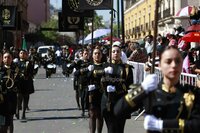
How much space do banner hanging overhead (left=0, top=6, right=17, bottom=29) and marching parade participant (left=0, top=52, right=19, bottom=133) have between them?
18.3m

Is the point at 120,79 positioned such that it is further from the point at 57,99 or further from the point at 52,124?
the point at 57,99

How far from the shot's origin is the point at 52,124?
12531 millimetres

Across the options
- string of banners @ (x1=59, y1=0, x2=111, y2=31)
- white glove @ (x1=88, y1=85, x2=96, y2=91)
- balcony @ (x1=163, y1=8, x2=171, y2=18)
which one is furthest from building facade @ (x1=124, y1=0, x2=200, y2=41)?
white glove @ (x1=88, y1=85, x2=96, y2=91)

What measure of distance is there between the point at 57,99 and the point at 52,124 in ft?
17.5

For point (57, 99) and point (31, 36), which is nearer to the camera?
point (57, 99)

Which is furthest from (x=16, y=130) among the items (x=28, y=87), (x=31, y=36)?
(x=31, y=36)

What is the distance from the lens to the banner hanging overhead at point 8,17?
92.7 ft

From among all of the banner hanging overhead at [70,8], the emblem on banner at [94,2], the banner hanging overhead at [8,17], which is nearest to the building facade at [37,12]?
the banner hanging overhead at [8,17]

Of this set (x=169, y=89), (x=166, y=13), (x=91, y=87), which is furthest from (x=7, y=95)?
(x=166, y=13)

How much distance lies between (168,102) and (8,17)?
81.7 ft

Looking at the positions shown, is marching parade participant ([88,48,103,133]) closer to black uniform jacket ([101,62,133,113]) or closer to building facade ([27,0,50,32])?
black uniform jacket ([101,62,133,113])

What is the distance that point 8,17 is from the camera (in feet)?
94.1

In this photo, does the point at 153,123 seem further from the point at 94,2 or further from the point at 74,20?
the point at 74,20

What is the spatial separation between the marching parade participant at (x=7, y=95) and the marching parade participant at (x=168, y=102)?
15.5ft
